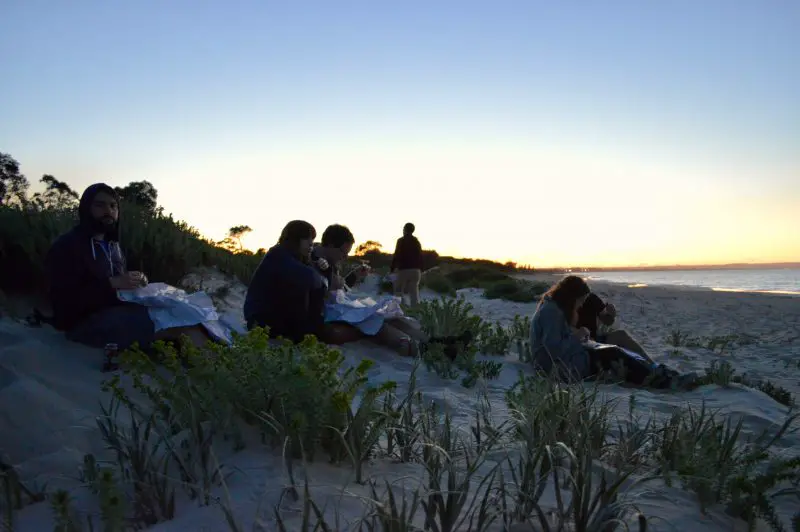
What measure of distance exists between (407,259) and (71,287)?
23.4ft

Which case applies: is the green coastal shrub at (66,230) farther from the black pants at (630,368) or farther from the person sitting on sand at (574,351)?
the black pants at (630,368)

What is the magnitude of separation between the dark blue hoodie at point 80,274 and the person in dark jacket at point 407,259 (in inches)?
269

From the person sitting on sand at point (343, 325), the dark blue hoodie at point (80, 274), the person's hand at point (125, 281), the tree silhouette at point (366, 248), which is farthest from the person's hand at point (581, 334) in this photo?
the tree silhouette at point (366, 248)

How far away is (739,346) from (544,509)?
7.04 m

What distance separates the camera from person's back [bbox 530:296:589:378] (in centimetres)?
496

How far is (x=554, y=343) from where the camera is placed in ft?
16.6

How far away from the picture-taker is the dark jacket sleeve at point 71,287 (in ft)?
12.7

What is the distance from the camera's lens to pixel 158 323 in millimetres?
3865

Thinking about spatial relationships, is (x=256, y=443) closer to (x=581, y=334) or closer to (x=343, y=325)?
(x=343, y=325)

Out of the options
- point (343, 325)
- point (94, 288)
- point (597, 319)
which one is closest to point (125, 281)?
point (94, 288)

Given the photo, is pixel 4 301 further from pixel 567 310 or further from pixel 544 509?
pixel 567 310

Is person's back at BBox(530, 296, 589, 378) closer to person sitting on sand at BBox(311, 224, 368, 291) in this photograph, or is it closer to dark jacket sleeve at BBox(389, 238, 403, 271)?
person sitting on sand at BBox(311, 224, 368, 291)

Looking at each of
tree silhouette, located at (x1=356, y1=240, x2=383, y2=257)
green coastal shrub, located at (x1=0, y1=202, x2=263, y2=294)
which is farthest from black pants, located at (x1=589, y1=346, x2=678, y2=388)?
tree silhouette, located at (x1=356, y1=240, x2=383, y2=257)

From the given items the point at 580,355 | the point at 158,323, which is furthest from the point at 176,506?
the point at 580,355
